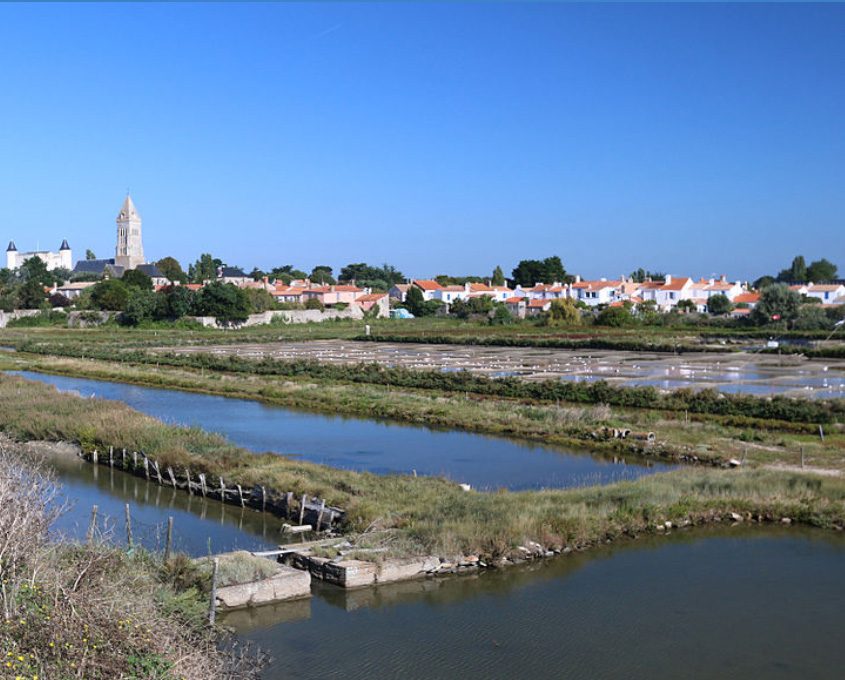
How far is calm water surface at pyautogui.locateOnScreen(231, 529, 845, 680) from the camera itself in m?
10.6

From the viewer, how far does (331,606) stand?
40.9 feet

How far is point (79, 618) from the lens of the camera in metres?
7.66

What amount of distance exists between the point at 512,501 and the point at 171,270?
122 m

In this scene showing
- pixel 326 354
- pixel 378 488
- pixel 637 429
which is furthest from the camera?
pixel 326 354

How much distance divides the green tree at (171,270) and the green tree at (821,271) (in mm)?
100829

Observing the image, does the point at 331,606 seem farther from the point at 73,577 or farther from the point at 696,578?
the point at 696,578

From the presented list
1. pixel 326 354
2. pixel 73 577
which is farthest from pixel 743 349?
pixel 73 577

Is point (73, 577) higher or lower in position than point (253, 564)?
higher

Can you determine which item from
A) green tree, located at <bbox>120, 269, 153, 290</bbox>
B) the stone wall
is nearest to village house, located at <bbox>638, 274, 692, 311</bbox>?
the stone wall

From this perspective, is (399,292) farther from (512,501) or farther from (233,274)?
(512,501)

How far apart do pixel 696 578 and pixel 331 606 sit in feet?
18.1

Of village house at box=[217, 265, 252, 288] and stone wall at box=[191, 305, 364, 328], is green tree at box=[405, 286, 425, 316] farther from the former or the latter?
village house at box=[217, 265, 252, 288]

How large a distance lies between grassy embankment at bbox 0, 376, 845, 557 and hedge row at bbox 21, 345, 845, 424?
371 inches

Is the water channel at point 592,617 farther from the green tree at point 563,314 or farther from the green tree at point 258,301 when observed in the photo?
the green tree at point 258,301
